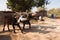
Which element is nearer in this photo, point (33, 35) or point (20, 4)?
point (33, 35)

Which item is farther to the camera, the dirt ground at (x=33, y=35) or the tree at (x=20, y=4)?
the tree at (x=20, y=4)

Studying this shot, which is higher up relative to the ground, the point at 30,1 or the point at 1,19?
the point at 30,1

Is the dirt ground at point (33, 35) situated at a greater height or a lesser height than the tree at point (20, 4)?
lesser

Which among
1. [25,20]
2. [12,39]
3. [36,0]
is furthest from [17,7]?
[12,39]

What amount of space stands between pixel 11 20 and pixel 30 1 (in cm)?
2407

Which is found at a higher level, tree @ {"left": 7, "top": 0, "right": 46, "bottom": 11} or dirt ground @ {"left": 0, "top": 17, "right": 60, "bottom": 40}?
tree @ {"left": 7, "top": 0, "right": 46, "bottom": 11}

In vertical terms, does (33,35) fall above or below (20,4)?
below

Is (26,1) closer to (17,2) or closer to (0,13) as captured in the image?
(17,2)

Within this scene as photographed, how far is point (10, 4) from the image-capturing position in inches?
1559

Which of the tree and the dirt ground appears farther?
the tree

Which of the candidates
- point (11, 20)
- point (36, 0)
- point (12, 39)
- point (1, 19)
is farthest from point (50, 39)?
point (36, 0)

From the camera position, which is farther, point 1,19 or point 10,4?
point 10,4

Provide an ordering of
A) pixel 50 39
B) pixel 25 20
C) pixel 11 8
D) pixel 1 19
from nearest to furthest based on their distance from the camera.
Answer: pixel 50 39 < pixel 25 20 < pixel 1 19 < pixel 11 8

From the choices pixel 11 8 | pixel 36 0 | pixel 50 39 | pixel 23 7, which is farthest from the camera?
pixel 36 0
